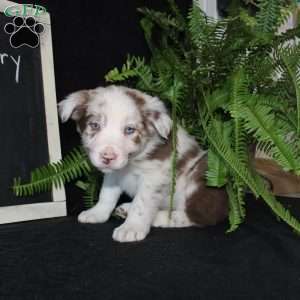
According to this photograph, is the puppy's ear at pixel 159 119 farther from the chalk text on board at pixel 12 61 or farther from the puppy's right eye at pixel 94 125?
the chalk text on board at pixel 12 61

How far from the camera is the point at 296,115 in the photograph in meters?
2.08

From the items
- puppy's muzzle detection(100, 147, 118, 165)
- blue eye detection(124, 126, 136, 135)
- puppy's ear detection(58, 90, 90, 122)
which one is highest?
puppy's ear detection(58, 90, 90, 122)

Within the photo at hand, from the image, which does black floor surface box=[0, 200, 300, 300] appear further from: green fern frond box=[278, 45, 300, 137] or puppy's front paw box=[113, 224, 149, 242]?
green fern frond box=[278, 45, 300, 137]

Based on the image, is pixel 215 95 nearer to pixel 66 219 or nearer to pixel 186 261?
pixel 186 261

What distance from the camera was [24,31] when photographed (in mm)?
2291

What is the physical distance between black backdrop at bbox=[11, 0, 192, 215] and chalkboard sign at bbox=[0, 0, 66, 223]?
0.64 ft

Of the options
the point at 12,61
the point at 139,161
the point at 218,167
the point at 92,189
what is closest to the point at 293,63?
the point at 218,167

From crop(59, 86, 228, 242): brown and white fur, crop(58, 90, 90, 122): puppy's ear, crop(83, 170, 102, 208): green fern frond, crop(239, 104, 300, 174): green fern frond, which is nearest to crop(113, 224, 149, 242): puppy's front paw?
crop(59, 86, 228, 242): brown and white fur

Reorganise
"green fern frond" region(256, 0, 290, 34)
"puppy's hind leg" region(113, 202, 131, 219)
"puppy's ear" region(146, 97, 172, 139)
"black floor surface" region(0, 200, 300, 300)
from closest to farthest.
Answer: "black floor surface" region(0, 200, 300, 300), "puppy's ear" region(146, 97, 172, 139), "green fern frond" region(256, 0, 290, 34), "puppy's hind leg" region(113, 202, 131, 219)

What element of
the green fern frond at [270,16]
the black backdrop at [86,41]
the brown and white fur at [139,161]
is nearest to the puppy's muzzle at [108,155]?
the brown and white fur at [139,161]

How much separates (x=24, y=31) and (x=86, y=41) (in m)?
0.40

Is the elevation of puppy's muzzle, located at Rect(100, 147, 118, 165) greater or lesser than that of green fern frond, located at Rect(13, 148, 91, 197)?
greater

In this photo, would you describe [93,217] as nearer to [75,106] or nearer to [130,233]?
[130,233]

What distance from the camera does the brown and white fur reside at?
2041mm
